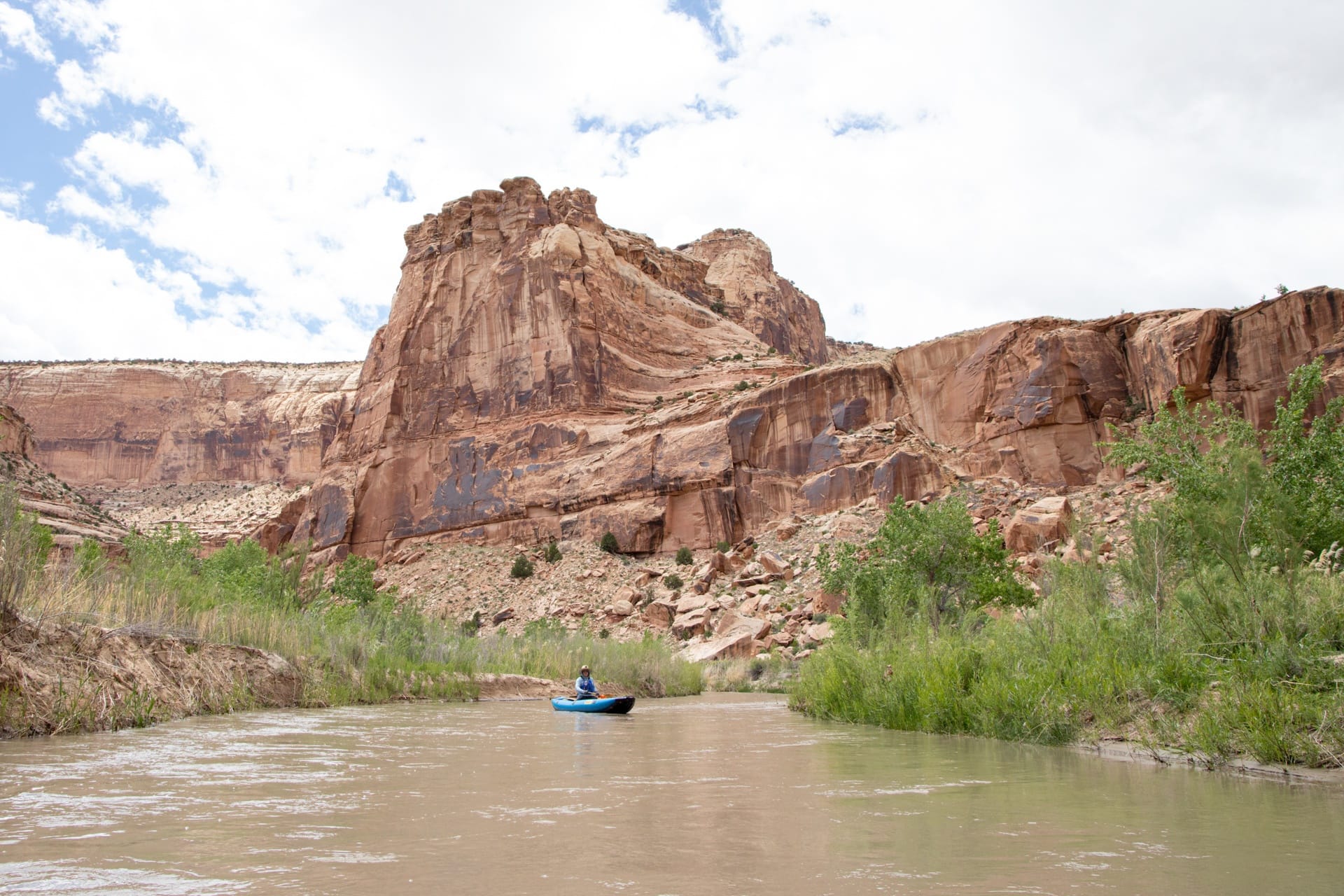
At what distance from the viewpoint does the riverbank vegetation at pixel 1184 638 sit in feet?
25.6

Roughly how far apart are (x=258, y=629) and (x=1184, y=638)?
15.4m

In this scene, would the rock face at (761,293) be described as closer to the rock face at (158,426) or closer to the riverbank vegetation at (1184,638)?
the rock face at (158,426)

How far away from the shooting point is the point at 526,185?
210 feet

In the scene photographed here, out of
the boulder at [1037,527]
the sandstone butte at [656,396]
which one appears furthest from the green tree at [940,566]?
the sandstone butte at [656,396]

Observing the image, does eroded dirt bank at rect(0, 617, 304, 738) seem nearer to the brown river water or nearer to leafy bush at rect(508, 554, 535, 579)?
the brown river water

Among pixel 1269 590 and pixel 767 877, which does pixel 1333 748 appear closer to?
pixel 1269 590

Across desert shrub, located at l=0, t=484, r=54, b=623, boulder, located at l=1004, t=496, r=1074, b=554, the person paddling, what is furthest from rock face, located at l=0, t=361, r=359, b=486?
desert shrub, located at l=0, t=484, r=54, b=623

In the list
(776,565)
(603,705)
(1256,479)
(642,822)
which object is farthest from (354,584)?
(642,822)

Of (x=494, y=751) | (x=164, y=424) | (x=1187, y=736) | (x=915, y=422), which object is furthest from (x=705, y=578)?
(x=164, y=424)

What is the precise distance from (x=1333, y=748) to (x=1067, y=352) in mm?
39036

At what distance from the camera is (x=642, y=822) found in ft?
19.7

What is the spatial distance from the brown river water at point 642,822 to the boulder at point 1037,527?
25031 millimetres

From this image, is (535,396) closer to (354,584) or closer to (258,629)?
(354,584)

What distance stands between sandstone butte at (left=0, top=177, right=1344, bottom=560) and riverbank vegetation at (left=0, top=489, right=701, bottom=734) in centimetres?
1897
